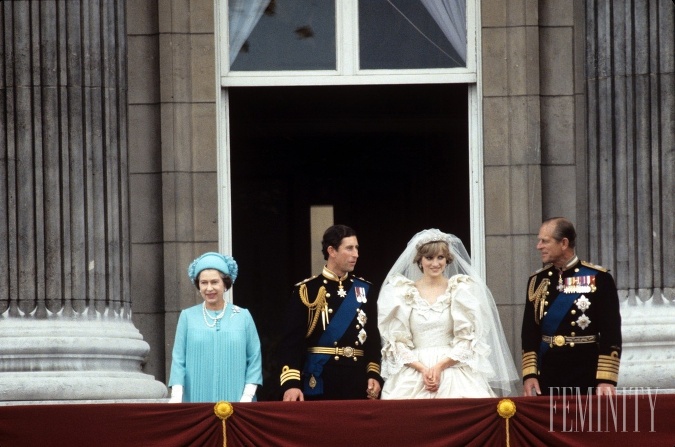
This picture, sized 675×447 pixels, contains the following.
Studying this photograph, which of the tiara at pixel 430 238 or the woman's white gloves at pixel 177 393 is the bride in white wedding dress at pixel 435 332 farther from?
the woman's white gloves at pixel 177 393

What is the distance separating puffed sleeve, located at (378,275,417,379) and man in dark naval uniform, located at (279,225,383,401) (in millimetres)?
171

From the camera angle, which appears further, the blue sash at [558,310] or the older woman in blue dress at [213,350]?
the blue sash at [558,310]

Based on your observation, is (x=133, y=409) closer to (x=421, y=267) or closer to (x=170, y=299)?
(x=421, y=267)

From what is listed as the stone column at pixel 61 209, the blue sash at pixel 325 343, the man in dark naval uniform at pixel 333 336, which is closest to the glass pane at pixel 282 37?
the stone column at pixel 61 209

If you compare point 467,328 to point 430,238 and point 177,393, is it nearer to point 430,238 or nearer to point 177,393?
point 430,238

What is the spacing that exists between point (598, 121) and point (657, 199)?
0.79 m

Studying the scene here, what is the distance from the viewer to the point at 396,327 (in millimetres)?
10664

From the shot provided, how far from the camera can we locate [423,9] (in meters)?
13.6

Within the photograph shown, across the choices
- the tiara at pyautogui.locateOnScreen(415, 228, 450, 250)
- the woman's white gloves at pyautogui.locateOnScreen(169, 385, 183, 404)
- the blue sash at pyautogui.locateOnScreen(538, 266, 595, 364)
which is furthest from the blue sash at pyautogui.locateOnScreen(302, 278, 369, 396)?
the blue sash at pyautogui.locateOnScreen(538, 266, 595, 364)

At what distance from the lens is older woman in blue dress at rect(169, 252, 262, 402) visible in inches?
409

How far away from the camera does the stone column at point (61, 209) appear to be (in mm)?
11422

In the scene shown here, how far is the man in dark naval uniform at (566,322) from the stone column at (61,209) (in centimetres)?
298

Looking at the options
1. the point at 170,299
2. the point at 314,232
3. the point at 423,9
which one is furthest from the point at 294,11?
the point at 314,232

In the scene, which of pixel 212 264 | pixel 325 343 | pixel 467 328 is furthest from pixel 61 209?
pixel 467 328
